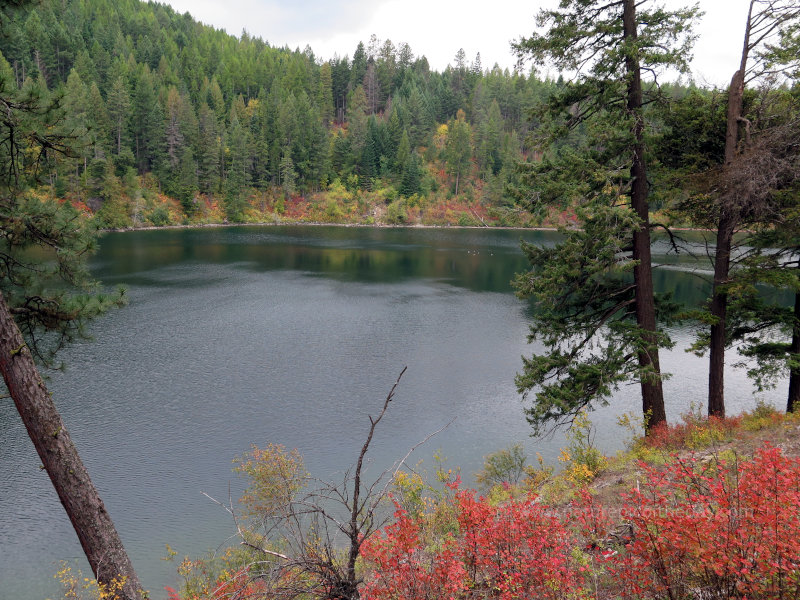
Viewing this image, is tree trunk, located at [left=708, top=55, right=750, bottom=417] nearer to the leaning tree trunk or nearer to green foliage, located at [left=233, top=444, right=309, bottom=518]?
green foliage, located at [left=233, top=444, right=309, bottom=518]

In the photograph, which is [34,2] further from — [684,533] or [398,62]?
[398,62]

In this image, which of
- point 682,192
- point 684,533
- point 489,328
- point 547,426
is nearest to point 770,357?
point 682,192

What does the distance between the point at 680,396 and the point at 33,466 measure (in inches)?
879

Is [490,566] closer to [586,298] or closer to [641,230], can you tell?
[586,298]

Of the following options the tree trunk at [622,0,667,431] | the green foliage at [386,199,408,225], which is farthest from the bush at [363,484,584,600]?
the green foliage at [386,199,408,225]

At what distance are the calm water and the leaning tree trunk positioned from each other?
517cm

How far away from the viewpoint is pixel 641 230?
8.59m

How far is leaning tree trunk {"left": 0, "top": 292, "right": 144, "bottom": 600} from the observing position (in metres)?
5.46

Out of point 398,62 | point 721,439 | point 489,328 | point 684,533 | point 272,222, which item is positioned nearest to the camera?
point 684,533

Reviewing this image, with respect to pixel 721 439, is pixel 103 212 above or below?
above

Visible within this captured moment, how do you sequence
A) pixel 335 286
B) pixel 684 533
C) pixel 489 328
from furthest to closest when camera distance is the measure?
1. pixel 335 286
2. pixel 489 328
3. pixel 684 533

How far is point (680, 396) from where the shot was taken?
1883 centimetres

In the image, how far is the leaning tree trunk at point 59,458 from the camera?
5.46m

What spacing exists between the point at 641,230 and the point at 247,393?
51.1 ft
